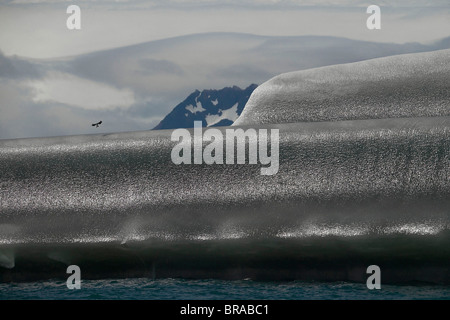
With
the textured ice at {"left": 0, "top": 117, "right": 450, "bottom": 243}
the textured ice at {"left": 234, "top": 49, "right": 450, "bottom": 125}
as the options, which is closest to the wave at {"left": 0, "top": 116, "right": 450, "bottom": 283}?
the textured ice at {"left": 0, "top": 117, "right": 450, "bottom": 243}

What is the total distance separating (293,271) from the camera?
735 centimetres

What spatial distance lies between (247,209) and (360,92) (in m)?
2.52

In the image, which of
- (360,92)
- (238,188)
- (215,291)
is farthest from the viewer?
(360,92)

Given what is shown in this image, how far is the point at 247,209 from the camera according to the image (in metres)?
7.73

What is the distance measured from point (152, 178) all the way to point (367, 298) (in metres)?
2.84

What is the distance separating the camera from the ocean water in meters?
6.41

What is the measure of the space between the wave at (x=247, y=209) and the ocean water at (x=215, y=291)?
0.89 ft

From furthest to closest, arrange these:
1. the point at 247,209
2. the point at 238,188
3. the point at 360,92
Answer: the point at 360,92 < the point at 238,188 < the point at 247,209

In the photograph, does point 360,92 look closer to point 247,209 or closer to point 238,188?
point 238,188

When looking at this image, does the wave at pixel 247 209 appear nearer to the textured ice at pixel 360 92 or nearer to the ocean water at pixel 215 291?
the ocean water at pixel 215 291

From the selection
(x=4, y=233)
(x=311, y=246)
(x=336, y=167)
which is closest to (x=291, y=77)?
(x=336, y=167)

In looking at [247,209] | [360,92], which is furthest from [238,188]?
[360,92]

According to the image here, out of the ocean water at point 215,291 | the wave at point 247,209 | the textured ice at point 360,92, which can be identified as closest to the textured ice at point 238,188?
the wave at point 247,209

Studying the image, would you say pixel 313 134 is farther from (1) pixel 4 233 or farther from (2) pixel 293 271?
(1) pixel 4 233
